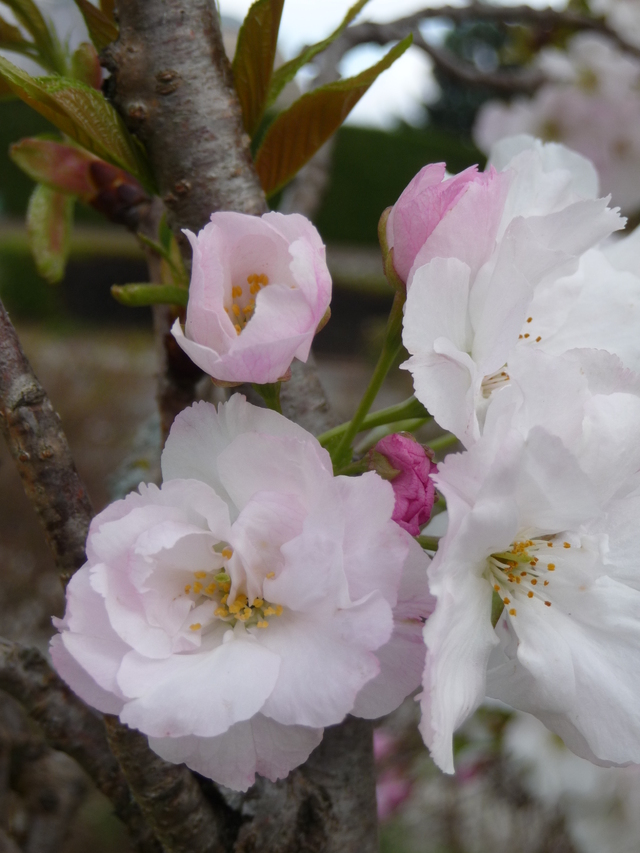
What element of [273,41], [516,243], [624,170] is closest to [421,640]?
[516,243]

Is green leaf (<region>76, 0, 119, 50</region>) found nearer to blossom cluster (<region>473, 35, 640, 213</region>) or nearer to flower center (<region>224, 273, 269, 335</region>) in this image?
flower center (<region>224, 273, 269, 335</region>)

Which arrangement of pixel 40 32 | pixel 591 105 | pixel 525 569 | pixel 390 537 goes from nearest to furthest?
pixel 390 537
pixel 525 569
pixel 40 32
pixel 591 105

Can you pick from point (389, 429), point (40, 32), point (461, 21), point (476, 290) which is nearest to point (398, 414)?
point (389, 429)

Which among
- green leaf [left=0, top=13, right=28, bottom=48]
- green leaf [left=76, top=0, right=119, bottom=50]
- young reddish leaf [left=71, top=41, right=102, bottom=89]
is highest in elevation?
green leaf [left=76, top=0, right=119, bottom=50]

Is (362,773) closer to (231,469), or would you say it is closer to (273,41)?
(231,469)

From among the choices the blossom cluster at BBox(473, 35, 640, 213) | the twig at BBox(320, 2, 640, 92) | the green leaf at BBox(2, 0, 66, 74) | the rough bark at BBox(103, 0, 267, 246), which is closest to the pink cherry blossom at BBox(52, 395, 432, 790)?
the rough bark at BBox(103, 0, 267, 246)

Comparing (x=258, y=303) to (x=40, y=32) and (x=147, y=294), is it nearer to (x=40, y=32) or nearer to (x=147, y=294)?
(x=147, y=294)

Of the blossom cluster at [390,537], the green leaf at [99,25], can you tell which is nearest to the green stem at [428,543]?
the blossom cluster at [390,537]
